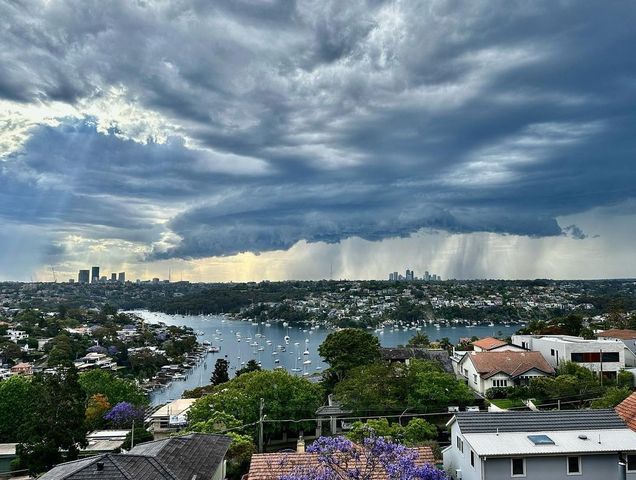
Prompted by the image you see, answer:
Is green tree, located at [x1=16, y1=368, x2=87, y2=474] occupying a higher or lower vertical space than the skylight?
lower

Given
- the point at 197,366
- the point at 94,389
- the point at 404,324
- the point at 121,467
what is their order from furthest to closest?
the point at 404,324 → the point at 197,366 → the point at 94,389 → the point at 121,467

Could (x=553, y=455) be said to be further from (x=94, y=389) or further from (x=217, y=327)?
(x=217, y=327)

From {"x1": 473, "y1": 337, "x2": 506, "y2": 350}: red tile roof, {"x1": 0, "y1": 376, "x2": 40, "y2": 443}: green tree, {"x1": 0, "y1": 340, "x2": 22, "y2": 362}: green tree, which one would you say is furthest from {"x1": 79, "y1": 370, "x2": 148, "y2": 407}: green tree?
{"x1": 0, "y1": 340, "x2": 22, "y2": 362}: green tree

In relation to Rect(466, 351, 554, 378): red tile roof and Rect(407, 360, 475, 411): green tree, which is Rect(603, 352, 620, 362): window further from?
Rect(407, 360, 475, 411): green tree

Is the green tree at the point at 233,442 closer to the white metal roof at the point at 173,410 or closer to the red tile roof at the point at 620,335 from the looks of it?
the white metal roof at the point at 173,410

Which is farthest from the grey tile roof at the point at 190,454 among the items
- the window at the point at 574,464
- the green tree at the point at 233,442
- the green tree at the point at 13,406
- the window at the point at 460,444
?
the green tree at the point at 13,406

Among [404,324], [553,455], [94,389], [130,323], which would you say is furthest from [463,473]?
[404,324]
